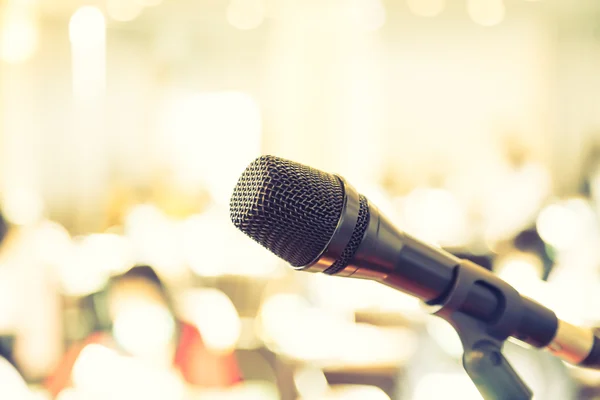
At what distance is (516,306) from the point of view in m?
0.56

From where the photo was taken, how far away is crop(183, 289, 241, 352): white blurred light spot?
2844mm

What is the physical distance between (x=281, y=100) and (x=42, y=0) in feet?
6.03

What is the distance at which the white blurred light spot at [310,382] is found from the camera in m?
2.83

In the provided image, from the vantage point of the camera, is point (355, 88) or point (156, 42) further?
point (156, 42)

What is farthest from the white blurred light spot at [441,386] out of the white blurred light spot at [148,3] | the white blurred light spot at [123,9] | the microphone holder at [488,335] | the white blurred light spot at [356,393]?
the white blurred light spot at [123,9]

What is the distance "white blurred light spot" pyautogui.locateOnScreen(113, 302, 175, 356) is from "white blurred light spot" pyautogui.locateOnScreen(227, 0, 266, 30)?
2.50m

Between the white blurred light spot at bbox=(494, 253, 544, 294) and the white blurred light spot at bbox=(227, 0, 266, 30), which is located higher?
the white blurred light spot at bbox=(227, 0, 266, 30)

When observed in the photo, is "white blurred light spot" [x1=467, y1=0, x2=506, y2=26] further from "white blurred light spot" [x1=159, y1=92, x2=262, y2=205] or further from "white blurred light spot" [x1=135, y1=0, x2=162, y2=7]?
"white blurred light spot" [x1=135, y1=0, x2=162, y2=7]

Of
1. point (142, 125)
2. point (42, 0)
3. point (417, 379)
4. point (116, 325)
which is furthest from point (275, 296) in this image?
point (42, 0)

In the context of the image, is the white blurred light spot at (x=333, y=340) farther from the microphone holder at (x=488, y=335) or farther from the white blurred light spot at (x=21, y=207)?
the microphone holder at (x=488, y=335)

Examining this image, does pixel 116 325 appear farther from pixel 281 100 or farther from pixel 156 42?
pixel 156 42

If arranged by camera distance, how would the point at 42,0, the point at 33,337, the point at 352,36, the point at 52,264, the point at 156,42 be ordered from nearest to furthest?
the point at 33,337 → the point at 52,264 → the point at 352,36 → the point at 42,0 → the point at 156,42

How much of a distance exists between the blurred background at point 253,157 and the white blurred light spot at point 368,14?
0.02 metres

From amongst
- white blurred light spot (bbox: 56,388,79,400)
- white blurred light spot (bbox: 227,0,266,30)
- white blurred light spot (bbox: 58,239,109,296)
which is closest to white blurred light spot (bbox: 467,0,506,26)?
white blurred light spot (bbox: 227,0,266,30)
